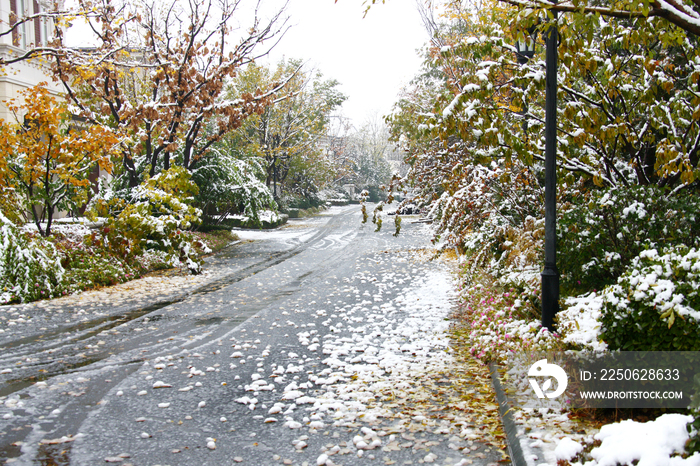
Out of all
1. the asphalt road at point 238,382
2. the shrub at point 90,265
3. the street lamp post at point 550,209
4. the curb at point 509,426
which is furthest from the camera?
the shrub at point 90,265

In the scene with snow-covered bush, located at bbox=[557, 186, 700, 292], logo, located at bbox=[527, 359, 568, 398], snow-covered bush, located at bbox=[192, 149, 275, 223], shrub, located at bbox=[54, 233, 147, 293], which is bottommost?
logo, located at bbox=[527, 359, 568, 398]

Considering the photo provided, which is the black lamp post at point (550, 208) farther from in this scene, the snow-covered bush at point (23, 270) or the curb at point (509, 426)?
the snow-covered bush at point (23, 270)

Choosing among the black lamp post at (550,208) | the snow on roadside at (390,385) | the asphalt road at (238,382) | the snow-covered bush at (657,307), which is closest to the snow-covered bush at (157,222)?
the asphalt road at (238,382)

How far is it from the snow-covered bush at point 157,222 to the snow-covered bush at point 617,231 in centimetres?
894

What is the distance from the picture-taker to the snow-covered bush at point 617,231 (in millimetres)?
5418

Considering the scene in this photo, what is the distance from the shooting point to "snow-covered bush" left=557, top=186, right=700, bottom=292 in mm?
5418

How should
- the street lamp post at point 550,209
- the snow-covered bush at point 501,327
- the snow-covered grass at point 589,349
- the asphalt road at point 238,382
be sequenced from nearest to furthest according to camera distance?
the snow-covered grass at point 589,349, the asphalt road at point 238,382, the snow-covered bush at point 501,327, the street lamp post at point 550,209

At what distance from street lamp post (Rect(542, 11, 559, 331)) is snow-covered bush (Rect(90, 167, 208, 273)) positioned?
8.89 meters

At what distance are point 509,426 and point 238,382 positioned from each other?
277 cm

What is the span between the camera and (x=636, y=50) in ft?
23.2

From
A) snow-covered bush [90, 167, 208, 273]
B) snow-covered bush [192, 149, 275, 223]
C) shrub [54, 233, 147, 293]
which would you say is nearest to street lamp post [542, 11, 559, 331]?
shrub [54, 233, 147, 293]

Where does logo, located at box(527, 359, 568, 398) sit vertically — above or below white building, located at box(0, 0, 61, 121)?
below

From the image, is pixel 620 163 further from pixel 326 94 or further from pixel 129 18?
pixel 326 94

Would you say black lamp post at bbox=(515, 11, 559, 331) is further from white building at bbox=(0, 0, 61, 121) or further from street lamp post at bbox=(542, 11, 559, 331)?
white building at bbox=(0, 0, 61, 121)
